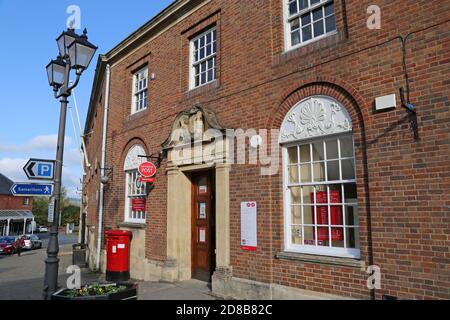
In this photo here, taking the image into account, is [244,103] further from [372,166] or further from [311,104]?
[372,166]

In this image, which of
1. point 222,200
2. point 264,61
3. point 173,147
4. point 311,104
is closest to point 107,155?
point 173,147

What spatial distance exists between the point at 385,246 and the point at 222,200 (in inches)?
135

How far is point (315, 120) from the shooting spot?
6191mm

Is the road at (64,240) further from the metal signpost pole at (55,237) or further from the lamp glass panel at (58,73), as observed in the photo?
the metal signpost pole at (55,237)

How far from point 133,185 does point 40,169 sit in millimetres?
5138

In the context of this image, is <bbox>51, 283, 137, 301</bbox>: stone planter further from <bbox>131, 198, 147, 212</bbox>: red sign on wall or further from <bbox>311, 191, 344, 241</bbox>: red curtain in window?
<bbox>131, 198, 147, 212</bbox>: red sign on wall

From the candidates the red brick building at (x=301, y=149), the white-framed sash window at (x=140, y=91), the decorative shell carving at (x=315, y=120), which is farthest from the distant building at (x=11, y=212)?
the decorative shell carving at (x=315, y=120)

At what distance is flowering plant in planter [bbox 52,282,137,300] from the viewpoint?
5289 mm

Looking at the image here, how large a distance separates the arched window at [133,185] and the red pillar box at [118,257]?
2.52ft

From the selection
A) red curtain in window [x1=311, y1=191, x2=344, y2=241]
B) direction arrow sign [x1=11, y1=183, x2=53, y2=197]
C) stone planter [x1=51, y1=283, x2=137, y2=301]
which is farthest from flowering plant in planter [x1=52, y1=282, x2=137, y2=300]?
red curtain in window [x1=311, y1=191, x2=344, y2=241]

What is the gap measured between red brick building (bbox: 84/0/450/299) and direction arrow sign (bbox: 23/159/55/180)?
322cm

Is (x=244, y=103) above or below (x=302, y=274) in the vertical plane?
above

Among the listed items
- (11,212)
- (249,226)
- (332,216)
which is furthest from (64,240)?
(332,216)

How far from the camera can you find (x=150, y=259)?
31.9 ft
